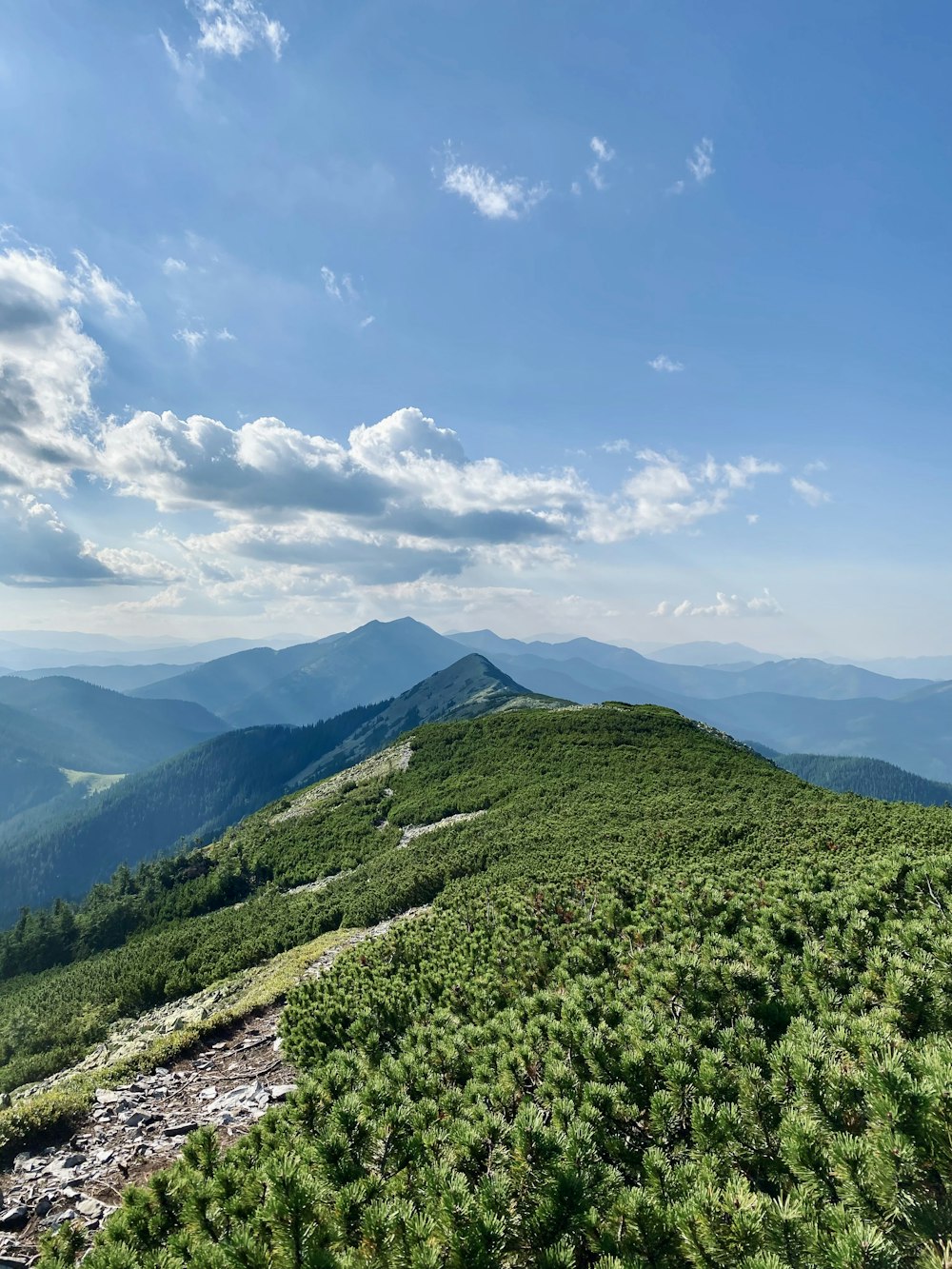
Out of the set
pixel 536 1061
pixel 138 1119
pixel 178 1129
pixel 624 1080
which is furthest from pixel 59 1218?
pixel 624 1080

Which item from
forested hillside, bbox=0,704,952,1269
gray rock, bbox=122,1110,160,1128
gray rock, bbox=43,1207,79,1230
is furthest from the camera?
gray rock, bbox=122,1110,160,1128

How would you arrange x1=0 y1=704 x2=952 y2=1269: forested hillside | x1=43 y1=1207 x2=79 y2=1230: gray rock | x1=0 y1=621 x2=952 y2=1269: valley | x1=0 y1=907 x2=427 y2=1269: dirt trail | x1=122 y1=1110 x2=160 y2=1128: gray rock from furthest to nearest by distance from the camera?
x1=122 y1=1110 x2=160 y2=1128: gray rock → x1=0 y1=907 x2=427 y2=1269: dirt trail → x1=43 y1=1207 x2=79 y2=1230: gray rock → x1=0 y1=621 x2=952 y2=1269: valley → x1=0 y1=704 x2=952 y2=1269: forested hillside

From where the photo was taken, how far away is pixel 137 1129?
525 inches

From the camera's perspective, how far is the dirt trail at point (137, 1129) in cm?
1055

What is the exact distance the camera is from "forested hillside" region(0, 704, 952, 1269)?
5188 mm

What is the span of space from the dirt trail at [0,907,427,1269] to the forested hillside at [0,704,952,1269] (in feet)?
5.70

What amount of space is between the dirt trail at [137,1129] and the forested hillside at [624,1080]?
1736 mm

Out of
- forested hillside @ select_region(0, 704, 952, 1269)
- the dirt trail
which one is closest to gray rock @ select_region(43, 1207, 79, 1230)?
the dirt trail

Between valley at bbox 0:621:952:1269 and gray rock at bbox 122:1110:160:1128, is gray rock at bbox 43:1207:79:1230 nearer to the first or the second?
valley at bbox 0:621:952:1269

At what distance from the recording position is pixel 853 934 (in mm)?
12445

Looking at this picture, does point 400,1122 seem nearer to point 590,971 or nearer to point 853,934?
point 590,971

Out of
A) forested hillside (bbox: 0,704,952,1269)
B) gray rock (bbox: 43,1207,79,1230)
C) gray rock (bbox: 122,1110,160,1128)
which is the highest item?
forested hillside (bbox: 0,704,952,1269)

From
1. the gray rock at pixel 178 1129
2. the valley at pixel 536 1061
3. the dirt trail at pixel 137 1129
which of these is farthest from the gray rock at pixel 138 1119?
the gray rock at pixel 178 1129

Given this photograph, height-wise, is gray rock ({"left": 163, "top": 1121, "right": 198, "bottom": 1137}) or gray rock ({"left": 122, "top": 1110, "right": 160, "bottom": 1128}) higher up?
gray rock ({"left": 163, "top": 1121, "right": 198, "bottom": 1137})
